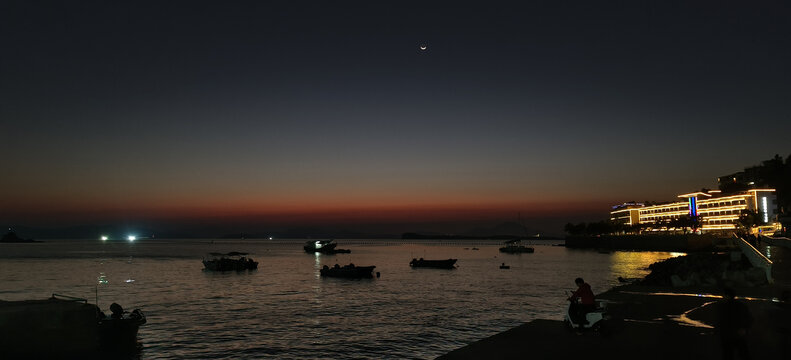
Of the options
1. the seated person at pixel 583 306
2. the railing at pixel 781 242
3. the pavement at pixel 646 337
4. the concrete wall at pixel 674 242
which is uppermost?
the seated person at pixel 583 306

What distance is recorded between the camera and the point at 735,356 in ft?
43.2

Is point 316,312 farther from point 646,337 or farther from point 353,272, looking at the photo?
point 353,272

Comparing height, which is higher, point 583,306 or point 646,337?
point 583,306

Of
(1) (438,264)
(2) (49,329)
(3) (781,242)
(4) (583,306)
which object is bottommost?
(1) (438,264)

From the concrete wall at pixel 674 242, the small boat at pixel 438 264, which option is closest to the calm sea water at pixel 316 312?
the small boat at pixel 438 264

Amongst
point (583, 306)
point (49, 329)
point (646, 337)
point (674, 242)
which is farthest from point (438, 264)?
point (674, 242)

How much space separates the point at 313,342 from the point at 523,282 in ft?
154

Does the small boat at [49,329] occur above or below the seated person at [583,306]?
below

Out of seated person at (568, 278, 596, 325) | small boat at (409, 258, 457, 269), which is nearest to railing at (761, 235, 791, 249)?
small boat at (409, 258, 457, 269)

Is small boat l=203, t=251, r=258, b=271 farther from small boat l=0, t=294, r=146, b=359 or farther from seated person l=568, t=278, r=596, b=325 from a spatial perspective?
seated person l=568, t=278, r=596, b=325

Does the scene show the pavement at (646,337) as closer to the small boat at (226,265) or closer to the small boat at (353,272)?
the small boat at (353,272)

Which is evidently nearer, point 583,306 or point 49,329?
point 583,306

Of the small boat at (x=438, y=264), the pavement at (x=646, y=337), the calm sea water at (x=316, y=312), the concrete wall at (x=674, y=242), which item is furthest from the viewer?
the concrete wall at (x=674, y=242)

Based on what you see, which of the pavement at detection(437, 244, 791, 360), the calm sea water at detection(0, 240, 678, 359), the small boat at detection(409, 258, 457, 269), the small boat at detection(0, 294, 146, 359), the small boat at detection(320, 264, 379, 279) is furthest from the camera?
the small boat at detection(409, 258, 457, 269)
